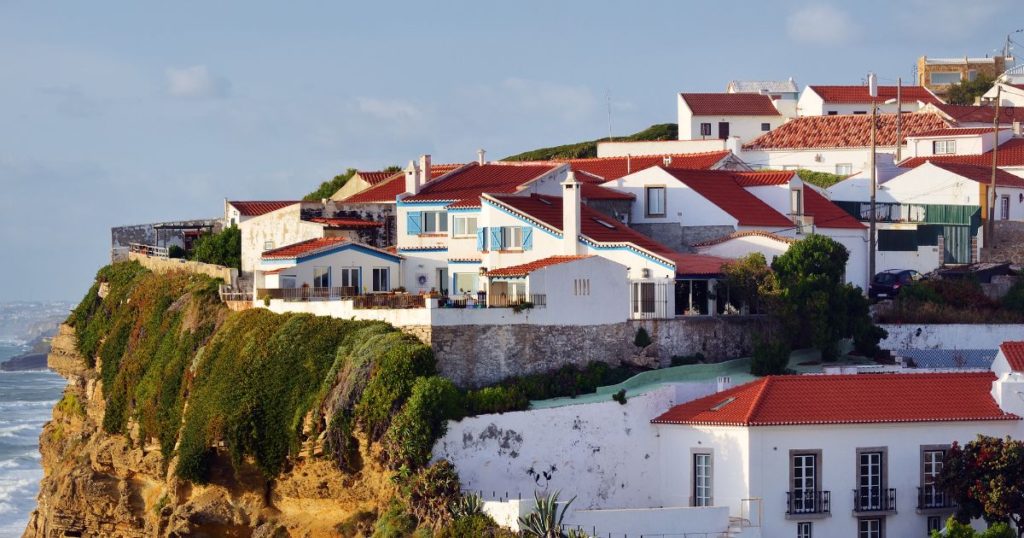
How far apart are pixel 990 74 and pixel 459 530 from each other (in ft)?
252

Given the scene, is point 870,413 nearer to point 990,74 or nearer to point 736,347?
point 736,347

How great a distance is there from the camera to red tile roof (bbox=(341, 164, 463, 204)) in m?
68.9

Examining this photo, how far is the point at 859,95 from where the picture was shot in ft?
319

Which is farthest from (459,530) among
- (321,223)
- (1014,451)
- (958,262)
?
(958,262)

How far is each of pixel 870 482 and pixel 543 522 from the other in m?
8.53

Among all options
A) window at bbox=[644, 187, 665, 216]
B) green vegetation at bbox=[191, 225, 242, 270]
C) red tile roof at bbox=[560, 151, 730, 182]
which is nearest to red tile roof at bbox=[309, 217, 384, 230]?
green vegetation at bbox=[191, 225, 242, 270]

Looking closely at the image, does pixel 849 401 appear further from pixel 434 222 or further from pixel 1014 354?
pixel 434 222

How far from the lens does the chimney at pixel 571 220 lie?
5534 cm

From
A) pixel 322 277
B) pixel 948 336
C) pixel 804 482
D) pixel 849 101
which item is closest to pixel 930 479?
pixel 804 482

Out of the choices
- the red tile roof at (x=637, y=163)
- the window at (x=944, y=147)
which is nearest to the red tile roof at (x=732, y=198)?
the red tile roof at (x=637, y=163)

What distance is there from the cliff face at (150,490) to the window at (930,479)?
13035 mm

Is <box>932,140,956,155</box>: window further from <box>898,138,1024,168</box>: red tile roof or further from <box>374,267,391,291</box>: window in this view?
<box>374,267,391,291</box>: window

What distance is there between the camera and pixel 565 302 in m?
51.9

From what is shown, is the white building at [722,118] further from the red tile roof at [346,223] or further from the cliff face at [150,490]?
the cliff face at [150,490]
